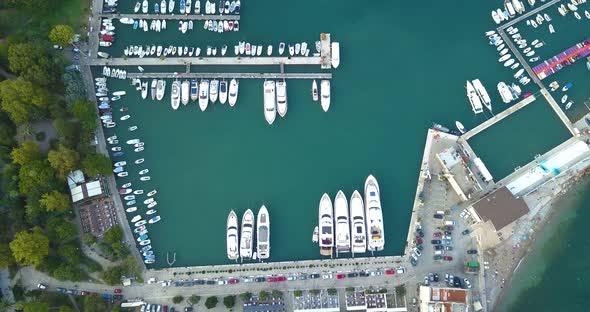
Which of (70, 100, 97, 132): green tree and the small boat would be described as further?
the small boat

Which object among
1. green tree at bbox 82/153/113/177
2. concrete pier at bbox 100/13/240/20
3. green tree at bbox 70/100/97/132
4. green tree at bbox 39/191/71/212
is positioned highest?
concrete pier at bbox 100/13/240/20

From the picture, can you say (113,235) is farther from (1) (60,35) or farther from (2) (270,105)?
(1) (60,35)

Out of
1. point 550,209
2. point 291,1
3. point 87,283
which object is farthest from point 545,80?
point 87,283

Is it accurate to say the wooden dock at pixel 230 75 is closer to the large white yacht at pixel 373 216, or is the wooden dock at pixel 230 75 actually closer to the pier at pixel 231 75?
the pier at pixel 231 75

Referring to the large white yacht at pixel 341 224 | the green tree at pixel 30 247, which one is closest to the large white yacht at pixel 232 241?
the large white yacht at pixel 341 224

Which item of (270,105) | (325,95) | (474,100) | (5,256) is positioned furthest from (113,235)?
(474,100)

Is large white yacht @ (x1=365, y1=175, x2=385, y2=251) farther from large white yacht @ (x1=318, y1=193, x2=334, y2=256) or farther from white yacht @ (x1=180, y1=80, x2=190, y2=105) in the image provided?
white yacht @ (x1=180, y1=80, x2=190, y2=105)

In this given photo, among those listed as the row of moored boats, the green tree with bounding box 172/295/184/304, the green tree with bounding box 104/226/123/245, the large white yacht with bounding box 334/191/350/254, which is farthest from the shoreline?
the green tree with bounding box 104/226/123/245

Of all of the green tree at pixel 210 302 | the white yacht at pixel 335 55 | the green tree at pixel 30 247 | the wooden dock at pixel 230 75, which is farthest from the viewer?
the white yacht at pixel 335 55
